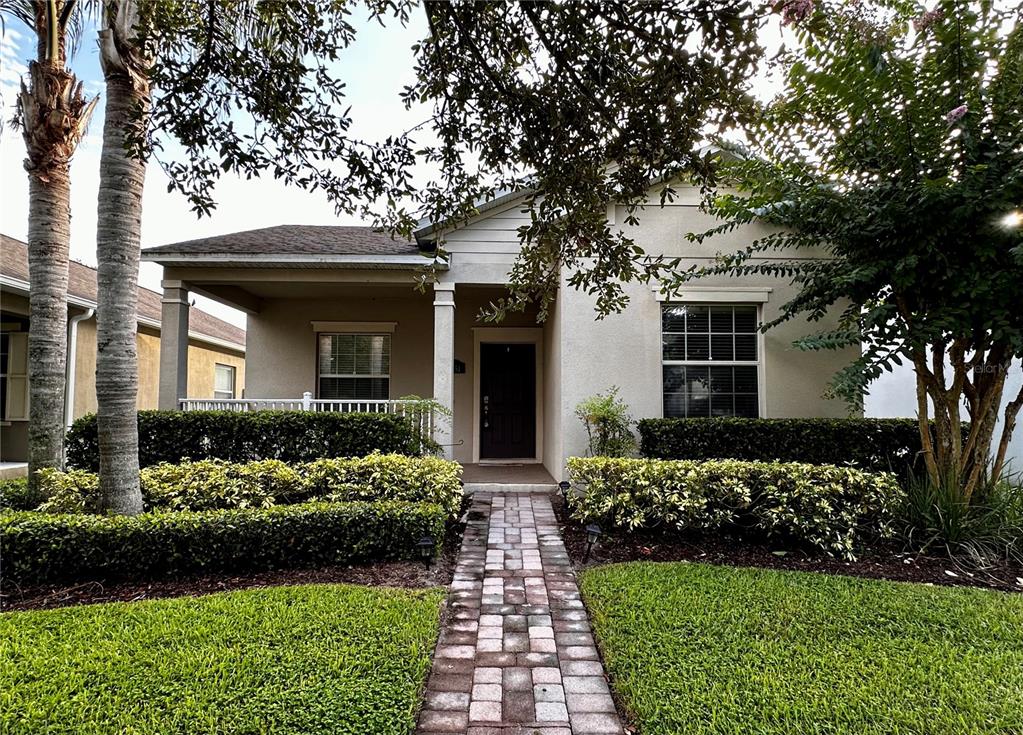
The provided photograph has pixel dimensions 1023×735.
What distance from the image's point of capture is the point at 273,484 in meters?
5.10

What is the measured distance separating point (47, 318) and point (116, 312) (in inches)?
52.5

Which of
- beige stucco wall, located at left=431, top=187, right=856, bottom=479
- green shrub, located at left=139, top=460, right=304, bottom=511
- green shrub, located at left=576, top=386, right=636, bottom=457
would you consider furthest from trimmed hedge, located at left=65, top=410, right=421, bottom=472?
beige stucco wall, located at left=431, top=187, right=856, bottom=479

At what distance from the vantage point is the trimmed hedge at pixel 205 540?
12.1 feet

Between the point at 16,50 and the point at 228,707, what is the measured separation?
21.9 ft

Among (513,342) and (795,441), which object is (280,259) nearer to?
(513,342)

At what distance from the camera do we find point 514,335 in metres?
9.85

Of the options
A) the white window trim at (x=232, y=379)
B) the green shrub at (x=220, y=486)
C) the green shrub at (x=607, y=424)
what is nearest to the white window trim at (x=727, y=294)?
the green shrub at (x=607, y=424)

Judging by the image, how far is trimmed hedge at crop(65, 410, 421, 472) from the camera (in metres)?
6.31

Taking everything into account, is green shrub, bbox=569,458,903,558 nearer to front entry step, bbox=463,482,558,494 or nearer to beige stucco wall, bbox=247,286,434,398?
front entry step, bbox=463,482,558,494

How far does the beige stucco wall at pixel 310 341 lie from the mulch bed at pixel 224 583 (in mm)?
5866

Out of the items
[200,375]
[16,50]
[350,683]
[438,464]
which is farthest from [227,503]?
[200,375]

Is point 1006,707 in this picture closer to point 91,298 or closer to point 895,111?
point 895,111

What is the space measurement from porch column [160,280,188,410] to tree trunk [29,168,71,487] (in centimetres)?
232

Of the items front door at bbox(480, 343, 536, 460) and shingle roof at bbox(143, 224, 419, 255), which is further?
front door at bbox(480, 343, 536, 460)
